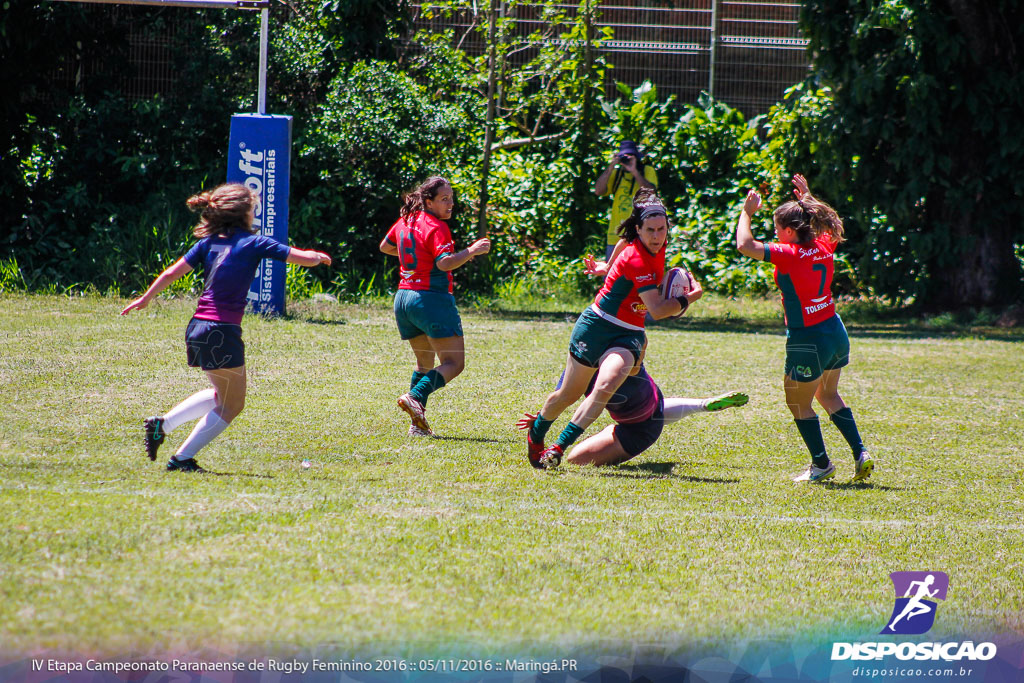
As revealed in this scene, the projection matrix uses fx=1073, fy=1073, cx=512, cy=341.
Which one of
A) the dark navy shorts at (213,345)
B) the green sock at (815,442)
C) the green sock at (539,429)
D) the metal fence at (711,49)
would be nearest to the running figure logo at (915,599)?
the green sock at (815,442)

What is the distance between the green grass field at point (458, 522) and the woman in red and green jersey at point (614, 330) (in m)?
0.32

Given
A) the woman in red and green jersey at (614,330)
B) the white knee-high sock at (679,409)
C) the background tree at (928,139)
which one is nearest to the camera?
the woman in red and green jersey at (614,330)

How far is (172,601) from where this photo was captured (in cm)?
366

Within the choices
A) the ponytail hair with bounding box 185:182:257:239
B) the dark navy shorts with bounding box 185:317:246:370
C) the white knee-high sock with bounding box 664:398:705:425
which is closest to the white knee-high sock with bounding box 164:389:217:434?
the dark navy shorts with bounding box 185:317:246:370

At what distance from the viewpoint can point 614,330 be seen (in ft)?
20.0

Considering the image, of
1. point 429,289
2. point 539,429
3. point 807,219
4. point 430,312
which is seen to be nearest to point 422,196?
point 429,289

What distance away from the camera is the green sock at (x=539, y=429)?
20.1ft

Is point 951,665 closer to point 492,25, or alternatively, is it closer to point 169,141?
point 492,25

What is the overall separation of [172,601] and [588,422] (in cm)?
301

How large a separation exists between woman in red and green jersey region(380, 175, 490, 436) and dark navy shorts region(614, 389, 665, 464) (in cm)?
133

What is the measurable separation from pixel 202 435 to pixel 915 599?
3.58 metres

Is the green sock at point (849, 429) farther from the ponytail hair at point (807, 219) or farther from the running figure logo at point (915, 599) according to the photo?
the running figure logo at point (915, 599)

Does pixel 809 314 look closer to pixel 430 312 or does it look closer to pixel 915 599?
pixel 915 599

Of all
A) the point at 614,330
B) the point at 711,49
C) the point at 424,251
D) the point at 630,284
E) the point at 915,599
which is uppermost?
the point at 711,49
